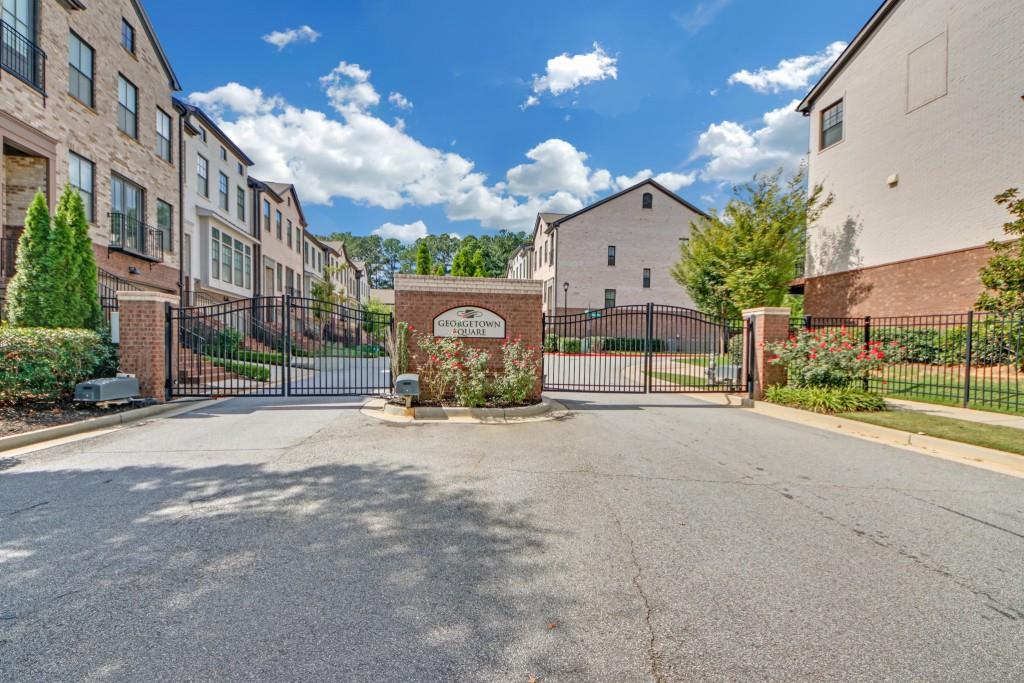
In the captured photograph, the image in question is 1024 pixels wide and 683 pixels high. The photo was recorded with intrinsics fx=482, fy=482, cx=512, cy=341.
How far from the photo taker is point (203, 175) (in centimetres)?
2241

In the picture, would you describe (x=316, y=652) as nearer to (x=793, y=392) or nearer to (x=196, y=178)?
(x=793, y=392)

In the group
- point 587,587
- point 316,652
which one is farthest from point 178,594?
point 587,587

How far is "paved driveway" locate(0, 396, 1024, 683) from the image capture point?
239 centimetres

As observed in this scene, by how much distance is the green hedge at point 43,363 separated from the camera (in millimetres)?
7961

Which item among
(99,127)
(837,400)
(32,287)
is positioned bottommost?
(837,400)

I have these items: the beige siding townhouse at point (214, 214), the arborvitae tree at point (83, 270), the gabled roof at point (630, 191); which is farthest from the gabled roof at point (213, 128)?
the gabled roof at point (630, 191)

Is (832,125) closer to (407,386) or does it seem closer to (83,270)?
(407,386)

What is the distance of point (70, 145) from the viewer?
14.2 meters

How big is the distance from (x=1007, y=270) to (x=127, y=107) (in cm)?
2771

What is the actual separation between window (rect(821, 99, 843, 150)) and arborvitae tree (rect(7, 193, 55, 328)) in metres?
26.1

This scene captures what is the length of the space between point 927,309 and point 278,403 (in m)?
20.1

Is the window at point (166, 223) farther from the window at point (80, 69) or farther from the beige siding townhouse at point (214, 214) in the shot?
the window at point (80, 69)

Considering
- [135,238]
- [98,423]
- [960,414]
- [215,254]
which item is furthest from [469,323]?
[215,254]

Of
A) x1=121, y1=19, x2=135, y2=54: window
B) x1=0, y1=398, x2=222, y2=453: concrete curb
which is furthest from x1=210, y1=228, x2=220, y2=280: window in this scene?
x1=0, y1=398, x2=222, y2=453: concrete curb
